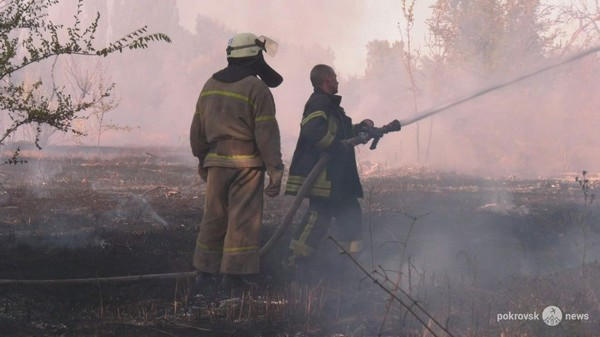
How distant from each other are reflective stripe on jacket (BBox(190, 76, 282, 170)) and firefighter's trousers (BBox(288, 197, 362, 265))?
0.98 m

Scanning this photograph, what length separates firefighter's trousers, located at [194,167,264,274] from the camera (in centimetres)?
496

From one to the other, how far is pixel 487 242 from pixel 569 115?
22522 mm

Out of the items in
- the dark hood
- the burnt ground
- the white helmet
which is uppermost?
the white helmet

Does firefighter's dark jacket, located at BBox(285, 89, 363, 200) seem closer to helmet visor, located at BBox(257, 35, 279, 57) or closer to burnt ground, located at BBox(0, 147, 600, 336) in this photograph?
burnt ground, located at BBox(0, 147, 600, 336)

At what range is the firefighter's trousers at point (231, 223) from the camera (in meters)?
4.96

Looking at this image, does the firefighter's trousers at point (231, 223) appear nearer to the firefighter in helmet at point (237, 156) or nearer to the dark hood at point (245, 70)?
the firefighter in helmet at point (237, 156)

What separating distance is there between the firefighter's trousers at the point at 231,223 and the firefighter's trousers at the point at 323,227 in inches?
31.9

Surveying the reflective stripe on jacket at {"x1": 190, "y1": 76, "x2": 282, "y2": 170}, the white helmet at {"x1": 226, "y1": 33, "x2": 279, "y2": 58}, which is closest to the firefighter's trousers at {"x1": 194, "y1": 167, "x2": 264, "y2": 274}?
the reflective stripe on jacket at {"x1": 190, "y1": 76, "x2": 282, "y2": 170}

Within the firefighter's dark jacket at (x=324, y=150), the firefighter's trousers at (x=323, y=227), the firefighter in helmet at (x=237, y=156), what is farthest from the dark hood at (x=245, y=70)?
the firefighter's trousers at (x=323, y=227)

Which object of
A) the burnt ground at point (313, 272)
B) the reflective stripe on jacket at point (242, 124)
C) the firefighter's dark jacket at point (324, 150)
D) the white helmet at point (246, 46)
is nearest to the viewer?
the burnt ground at point (313, 272)

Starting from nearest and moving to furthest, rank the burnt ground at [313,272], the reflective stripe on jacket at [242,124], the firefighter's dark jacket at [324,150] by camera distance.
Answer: the burnt ground at [313,272] → the reflective stripe on jacket at [242,124] → the firefighter's dark jacket at [324,150]

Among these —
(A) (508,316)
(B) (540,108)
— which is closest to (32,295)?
(A) (508,316)

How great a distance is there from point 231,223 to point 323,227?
1.13 meters

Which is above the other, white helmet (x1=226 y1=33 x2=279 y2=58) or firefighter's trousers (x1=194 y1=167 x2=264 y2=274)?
white helmet (x1=226 y1=33 x2=279 y2=58)
